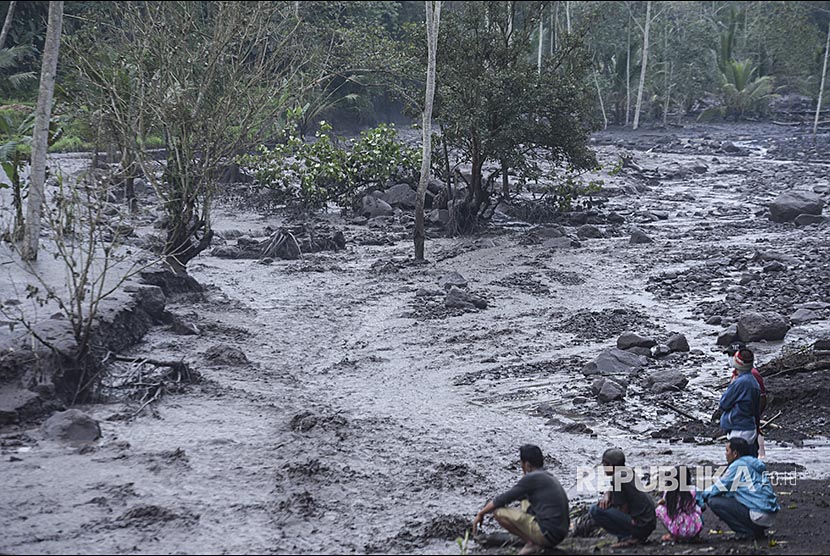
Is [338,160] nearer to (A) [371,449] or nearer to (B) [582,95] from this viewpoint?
(B) [582,95]

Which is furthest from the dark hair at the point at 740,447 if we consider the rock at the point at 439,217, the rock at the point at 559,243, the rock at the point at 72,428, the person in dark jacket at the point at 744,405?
the rock at the point at 439,217

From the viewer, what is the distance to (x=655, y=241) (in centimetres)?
2478

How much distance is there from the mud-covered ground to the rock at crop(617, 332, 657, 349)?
452 mm

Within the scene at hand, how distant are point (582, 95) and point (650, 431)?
1480cm

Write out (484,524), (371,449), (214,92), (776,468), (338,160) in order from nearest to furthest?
(484,524) → (776,468) → (371,449) → (214,92) → (338,160)

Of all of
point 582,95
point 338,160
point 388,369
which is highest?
point 582,95

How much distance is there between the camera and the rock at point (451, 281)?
19.3 metres

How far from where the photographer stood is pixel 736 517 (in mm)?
7305

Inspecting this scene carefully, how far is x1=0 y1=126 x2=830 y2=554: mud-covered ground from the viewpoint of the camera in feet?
27.8

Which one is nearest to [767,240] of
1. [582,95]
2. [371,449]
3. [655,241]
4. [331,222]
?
[655,241]

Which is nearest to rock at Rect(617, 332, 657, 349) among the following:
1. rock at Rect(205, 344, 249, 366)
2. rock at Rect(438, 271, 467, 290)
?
rock at Rect(438, 271, 467, 290)

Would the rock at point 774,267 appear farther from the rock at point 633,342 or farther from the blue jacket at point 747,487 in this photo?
the blue jacket at point 747,487

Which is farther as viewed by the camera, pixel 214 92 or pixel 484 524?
pixel 214 92

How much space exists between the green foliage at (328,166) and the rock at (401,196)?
50 cm
